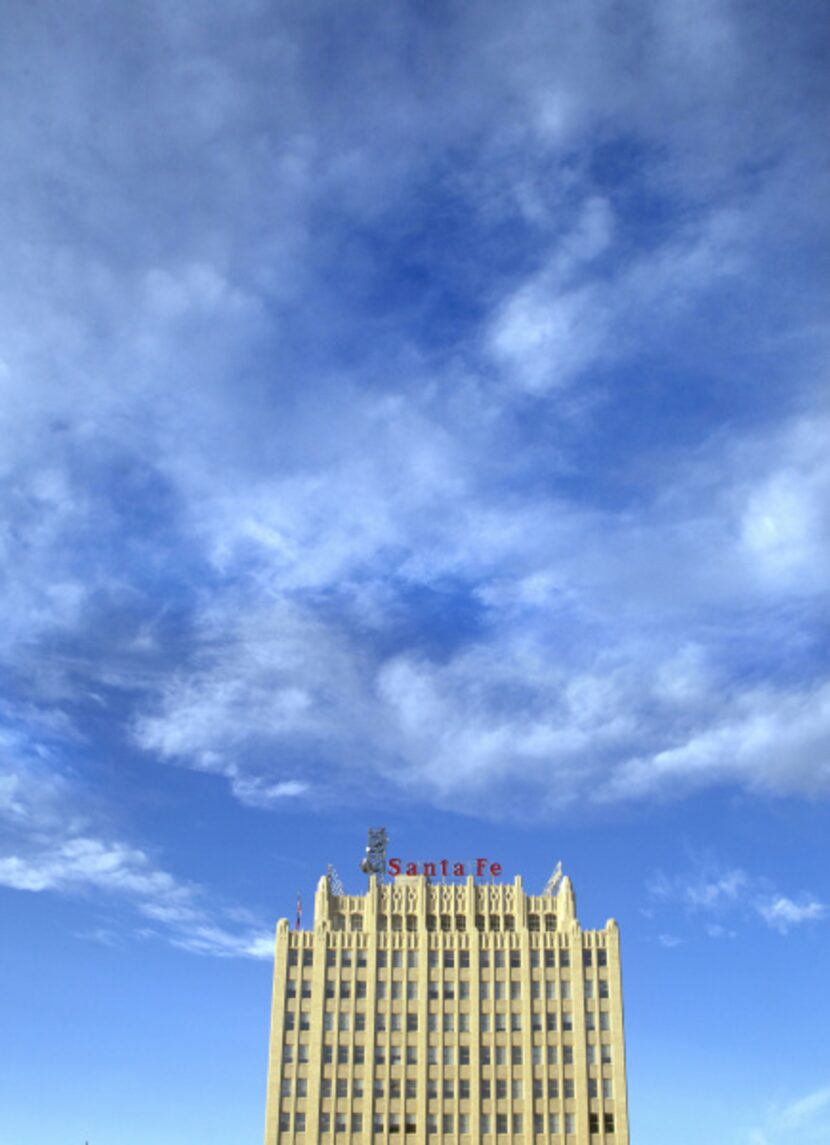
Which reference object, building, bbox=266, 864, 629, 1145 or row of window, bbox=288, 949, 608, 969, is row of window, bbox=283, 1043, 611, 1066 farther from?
row of window, bbox=288, 949, 608, 969

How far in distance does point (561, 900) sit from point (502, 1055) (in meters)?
25.7

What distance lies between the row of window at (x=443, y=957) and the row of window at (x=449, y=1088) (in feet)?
52.5

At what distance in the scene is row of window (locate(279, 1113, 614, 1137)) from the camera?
147 meters

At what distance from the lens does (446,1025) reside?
513ft

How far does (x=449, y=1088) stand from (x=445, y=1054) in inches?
177

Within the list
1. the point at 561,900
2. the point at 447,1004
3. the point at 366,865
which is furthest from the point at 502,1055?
the point at 366,865

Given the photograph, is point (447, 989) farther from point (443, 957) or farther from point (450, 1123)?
point (450, 1123)

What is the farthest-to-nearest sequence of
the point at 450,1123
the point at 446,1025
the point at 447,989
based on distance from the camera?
the point at 447,989 < the point at 446,1025 < the point at 450,1123

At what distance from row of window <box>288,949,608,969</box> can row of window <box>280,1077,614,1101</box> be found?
1600 cm

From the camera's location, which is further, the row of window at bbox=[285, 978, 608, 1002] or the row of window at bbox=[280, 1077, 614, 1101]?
the row of window at bbox=[285, 978, 608, 1002]

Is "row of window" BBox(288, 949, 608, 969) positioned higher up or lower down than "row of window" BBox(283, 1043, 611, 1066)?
higher up

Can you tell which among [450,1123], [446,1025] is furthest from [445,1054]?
[450,1123]

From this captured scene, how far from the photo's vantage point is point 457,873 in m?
173

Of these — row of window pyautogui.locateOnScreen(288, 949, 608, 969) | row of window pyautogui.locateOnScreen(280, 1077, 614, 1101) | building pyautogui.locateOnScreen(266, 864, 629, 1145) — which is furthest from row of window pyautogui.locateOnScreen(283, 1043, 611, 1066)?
row of window pyautogui.locateOnScreen(288, 949, 608, 969)
